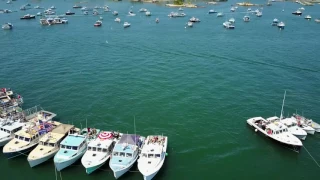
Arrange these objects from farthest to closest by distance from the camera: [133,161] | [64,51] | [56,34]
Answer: [56,34], [64,51], [133,161]

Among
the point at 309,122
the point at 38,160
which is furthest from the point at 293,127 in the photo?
the point at 38,160

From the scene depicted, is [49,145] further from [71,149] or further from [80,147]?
[80,147]

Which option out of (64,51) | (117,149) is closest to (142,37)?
(64,51)

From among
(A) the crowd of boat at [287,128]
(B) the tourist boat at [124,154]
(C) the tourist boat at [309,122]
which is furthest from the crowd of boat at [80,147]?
(C) the tourist boat at [309,122]

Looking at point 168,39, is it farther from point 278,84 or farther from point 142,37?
point 278,84

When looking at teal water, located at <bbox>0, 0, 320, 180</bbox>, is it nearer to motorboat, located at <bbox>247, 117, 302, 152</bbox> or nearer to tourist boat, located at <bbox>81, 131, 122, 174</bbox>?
motorboat, located at <bbox>247, 117, 302, 152</bbox>

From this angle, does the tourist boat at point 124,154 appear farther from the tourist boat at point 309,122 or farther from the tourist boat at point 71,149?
the tourist boat at point 309,122

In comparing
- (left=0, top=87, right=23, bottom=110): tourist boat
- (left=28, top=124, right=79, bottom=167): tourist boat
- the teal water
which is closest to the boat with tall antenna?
the teal water
